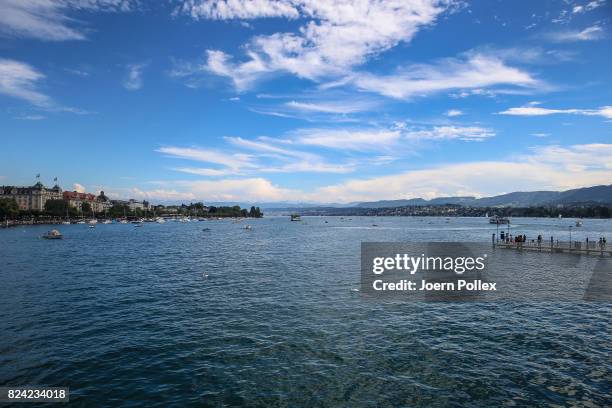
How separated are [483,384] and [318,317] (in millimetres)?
13249

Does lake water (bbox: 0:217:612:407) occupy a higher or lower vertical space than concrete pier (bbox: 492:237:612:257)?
lower

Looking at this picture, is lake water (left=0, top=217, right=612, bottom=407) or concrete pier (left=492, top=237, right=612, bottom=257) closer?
lake water (left=0, top=217, right=612, bottom=407)

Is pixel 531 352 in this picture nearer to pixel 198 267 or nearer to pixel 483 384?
pixel 483 384

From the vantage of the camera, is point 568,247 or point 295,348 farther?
point 568,247

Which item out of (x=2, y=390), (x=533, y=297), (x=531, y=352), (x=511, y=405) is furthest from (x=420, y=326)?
(x=2, y=390)

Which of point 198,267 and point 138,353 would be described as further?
point 198,267

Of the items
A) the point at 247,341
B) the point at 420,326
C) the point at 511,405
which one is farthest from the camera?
the point at 420,326

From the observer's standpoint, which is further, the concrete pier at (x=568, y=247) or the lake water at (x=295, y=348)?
the concrete pier at (x=568, y=247)

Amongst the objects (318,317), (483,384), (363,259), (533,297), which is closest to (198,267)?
(363,259)

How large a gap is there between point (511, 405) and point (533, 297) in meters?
23.7

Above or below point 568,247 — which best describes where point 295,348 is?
below

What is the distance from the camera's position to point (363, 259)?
6731 centimetres

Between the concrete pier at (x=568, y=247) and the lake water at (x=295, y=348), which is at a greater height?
the concrete pier at (x=568, y=247)

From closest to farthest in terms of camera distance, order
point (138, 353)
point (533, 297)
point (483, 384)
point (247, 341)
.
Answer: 1. point (483, 384)
2. point (138, 353)
3. point (247, 341)
4. point (533, 297)
